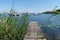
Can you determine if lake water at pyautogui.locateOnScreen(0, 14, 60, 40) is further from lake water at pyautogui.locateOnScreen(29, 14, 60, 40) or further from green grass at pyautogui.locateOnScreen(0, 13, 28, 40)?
green grass at pyautogui.locateOnScreen(0, 13, 28, 40)

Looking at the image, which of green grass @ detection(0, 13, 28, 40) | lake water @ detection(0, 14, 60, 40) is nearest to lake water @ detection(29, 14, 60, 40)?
lake water @ detection(0, 14, 60, 40)

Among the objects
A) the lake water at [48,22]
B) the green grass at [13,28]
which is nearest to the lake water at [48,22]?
the lake water at [48,22]

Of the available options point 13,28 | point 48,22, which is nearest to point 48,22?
point 48,22

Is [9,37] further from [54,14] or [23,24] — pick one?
[54,14]

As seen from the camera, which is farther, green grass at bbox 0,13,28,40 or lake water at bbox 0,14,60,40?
green grass at bbox 0,13,28,40

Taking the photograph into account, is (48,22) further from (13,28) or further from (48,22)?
(13,28)

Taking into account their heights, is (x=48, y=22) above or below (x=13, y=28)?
above

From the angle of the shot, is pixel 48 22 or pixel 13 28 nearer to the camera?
pixel 48 22

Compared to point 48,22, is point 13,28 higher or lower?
lower

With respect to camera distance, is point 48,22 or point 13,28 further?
point 13,28

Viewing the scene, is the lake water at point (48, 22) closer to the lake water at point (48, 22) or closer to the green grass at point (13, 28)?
the lake water at point (48, 22)

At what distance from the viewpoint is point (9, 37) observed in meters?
3.46

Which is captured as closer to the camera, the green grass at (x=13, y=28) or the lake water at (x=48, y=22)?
the lake water at (x=48, y=22)

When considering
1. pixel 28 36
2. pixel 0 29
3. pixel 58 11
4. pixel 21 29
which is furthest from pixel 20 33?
pixel 58 11
